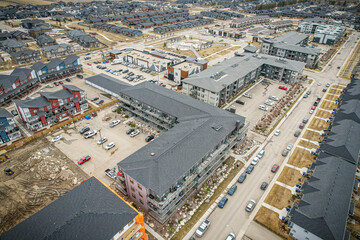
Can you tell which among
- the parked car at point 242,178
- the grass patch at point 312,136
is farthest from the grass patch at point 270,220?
the grass patch at point 312,136

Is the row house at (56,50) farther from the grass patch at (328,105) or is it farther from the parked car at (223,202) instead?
the grass patch at (328,105)

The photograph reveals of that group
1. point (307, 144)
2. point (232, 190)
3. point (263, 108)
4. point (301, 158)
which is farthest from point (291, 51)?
point (232, 190)

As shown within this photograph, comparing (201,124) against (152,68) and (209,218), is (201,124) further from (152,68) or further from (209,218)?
(152,68)

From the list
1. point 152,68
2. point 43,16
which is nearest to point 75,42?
point 152,68

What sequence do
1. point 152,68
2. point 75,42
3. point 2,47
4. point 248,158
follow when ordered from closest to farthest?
point 248,158 → point 152,68 → point 2,47 → point 75,42

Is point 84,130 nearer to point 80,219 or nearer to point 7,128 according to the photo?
point 7,128
